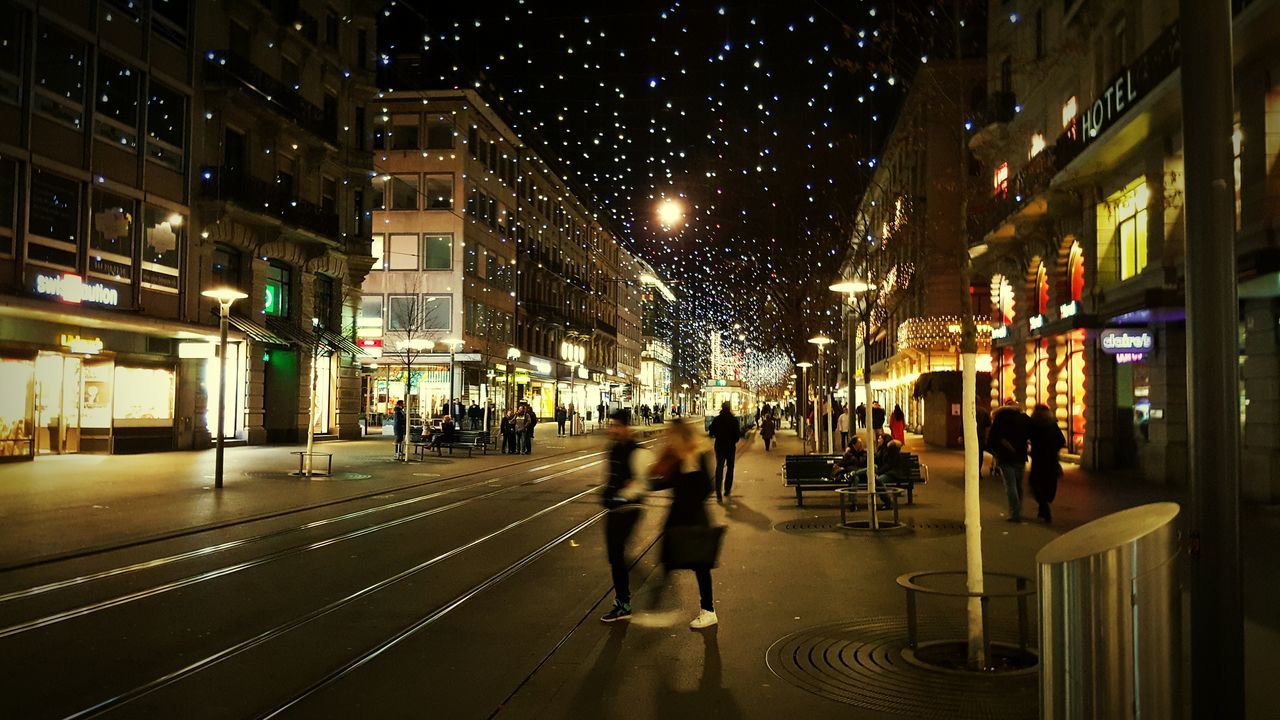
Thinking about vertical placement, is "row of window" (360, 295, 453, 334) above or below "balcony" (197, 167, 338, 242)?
below

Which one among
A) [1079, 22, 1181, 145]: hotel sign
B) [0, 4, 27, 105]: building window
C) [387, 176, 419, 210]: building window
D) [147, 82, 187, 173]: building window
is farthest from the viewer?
[387, 176, 419, 210]: building window

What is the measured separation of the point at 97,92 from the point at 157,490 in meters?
13.4

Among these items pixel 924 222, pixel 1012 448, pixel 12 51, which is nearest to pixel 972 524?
pixel 924 222

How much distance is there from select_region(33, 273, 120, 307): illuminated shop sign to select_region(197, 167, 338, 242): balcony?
537 centimetres

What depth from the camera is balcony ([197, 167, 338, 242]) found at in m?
30.5

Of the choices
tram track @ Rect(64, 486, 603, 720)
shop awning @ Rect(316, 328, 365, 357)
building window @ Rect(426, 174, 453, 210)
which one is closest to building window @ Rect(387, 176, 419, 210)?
building window @ Rect(426, 174, 453, 210)

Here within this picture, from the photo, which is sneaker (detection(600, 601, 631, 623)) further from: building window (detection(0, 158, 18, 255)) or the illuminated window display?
the illuminated window display

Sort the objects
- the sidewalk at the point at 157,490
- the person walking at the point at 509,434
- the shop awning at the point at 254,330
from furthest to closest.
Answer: the person walking at the point at 509,434
the shop awning at the point at 254,330
the sidewalk at the point at 157,490

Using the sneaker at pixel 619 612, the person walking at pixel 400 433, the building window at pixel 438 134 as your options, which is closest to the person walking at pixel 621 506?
the sneaker at pixel 619 612

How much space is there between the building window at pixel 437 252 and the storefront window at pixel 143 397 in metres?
23.3

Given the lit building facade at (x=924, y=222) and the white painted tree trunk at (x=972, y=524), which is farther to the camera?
the lit building facade at (x=924, y=222)

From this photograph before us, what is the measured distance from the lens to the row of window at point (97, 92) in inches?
915

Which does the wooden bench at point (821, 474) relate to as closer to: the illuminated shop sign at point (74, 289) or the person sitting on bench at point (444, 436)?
the person sitting on bench at point (444, 436)

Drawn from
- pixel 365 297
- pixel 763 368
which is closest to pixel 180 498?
pixel 365 297
